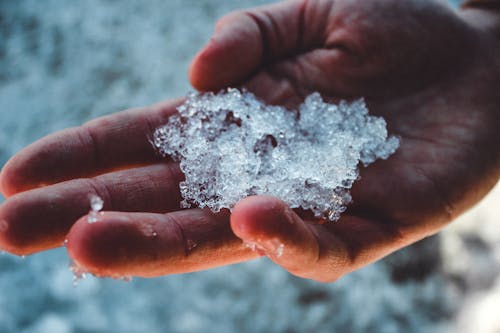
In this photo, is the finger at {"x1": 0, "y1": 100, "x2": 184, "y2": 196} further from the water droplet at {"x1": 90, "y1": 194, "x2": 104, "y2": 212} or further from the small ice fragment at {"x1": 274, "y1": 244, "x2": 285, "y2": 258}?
the small ice fragment at {"x1": 274, "y1": 244, "x2": 285, "y2": 258}

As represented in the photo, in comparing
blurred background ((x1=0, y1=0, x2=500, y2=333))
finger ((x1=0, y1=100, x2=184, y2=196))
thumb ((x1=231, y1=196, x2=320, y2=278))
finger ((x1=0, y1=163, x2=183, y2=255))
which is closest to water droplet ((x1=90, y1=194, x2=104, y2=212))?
finger ((x1=0, y1=163, x2=183, y2=255))

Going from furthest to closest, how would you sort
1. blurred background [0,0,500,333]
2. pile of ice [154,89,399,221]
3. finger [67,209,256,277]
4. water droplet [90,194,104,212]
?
blurred background [0,0,500,333], pile of ice [154,89,399,221], water droplet [90,194,104,212], finger [67,209,256,277]

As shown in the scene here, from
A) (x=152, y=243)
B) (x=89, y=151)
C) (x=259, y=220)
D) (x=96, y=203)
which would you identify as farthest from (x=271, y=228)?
(x=89, y=151)

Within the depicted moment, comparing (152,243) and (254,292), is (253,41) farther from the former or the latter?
(254,292)

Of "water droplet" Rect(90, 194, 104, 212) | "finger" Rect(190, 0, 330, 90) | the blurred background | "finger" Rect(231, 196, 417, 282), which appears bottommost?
the blurred background

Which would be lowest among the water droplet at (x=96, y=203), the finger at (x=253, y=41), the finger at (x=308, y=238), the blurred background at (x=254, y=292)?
the blurred background at (x=254, y=292)

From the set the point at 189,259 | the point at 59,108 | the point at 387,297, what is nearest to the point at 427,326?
the point at 387,297

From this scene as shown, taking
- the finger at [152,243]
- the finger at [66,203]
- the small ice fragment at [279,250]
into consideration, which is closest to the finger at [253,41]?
the finger at [66,203]

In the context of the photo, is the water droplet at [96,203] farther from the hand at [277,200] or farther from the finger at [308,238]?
the finger at [308,238]
